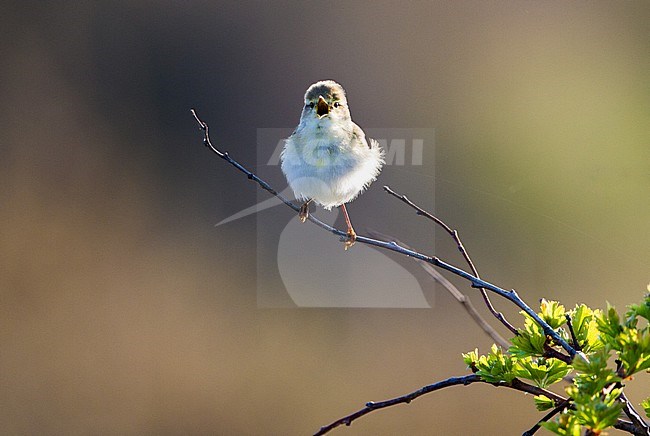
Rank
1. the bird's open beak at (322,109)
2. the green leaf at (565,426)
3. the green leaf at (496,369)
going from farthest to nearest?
the bird's open beak at (322,109)
the green leaf at (496,369)
the green leaf at (565,426)

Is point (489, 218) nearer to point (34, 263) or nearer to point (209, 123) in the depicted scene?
point (209, 123)

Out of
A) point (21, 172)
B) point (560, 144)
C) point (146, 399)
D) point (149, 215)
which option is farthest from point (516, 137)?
point (21, 172)

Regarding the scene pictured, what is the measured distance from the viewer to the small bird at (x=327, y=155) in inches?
37.4

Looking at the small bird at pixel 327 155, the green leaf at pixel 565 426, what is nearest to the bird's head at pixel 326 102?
the small bird at pixel 327 155

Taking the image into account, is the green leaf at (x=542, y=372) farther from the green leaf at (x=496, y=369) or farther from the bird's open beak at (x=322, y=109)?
the bird's open beak at (x=322, y=109)

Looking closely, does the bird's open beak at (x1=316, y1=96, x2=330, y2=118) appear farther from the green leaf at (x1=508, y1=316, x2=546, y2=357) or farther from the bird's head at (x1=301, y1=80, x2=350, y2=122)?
the green leaf at (x1=508, y1=316, x2=546, y2=357)

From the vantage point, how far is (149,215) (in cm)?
187

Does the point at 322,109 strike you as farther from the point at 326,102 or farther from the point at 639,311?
the point at 639,311

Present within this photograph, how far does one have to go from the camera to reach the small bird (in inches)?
37.4

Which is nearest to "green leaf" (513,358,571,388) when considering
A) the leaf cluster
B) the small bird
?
the leaf cluster

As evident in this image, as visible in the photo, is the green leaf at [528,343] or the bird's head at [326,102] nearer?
the green leaf at [528,343]

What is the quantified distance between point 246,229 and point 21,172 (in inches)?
26.3

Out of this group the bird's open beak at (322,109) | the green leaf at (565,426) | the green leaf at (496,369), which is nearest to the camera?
the green leaf at (565,426)

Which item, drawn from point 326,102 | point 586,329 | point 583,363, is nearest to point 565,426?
point 583,363
